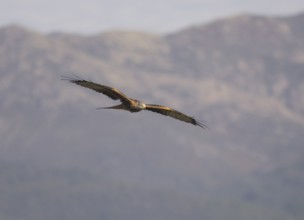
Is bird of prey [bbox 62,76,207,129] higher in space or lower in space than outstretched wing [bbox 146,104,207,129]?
lower

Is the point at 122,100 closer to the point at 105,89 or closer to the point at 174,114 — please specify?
the point at 105,89

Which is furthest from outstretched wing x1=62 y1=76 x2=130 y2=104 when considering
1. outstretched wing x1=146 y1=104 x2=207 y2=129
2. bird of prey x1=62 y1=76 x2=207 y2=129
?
outstretched wing x1=146 y1=104 x2=207 y2=129

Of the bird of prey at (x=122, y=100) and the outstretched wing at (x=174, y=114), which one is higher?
the outstretched wing at (x=174, y=114)

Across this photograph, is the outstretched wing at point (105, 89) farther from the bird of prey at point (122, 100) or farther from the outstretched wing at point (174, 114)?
the outstretched wing at point (174, 114)

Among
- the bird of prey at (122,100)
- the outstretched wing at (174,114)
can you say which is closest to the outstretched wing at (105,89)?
the bird of prey at (122,100)

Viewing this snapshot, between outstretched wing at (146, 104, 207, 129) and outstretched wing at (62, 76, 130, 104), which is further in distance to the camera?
outstretched wing at (146, 104, 207, 129)

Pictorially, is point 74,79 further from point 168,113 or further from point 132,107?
point 168,113

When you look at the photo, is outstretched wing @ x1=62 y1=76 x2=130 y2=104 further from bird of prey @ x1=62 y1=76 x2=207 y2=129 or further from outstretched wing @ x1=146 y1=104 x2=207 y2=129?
outstretched wing @ x1=146 y1=104 x2=207 y2=129

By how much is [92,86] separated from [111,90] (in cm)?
57

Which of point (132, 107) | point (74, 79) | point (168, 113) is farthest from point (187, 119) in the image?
point (74, 79)

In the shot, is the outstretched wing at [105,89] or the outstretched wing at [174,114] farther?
the outstretched wing at [174,114]

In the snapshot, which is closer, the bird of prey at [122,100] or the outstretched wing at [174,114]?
the bird of prey at [122,100]

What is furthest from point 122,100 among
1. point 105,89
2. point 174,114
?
point 174,114

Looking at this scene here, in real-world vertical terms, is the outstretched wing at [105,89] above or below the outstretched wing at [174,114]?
below
